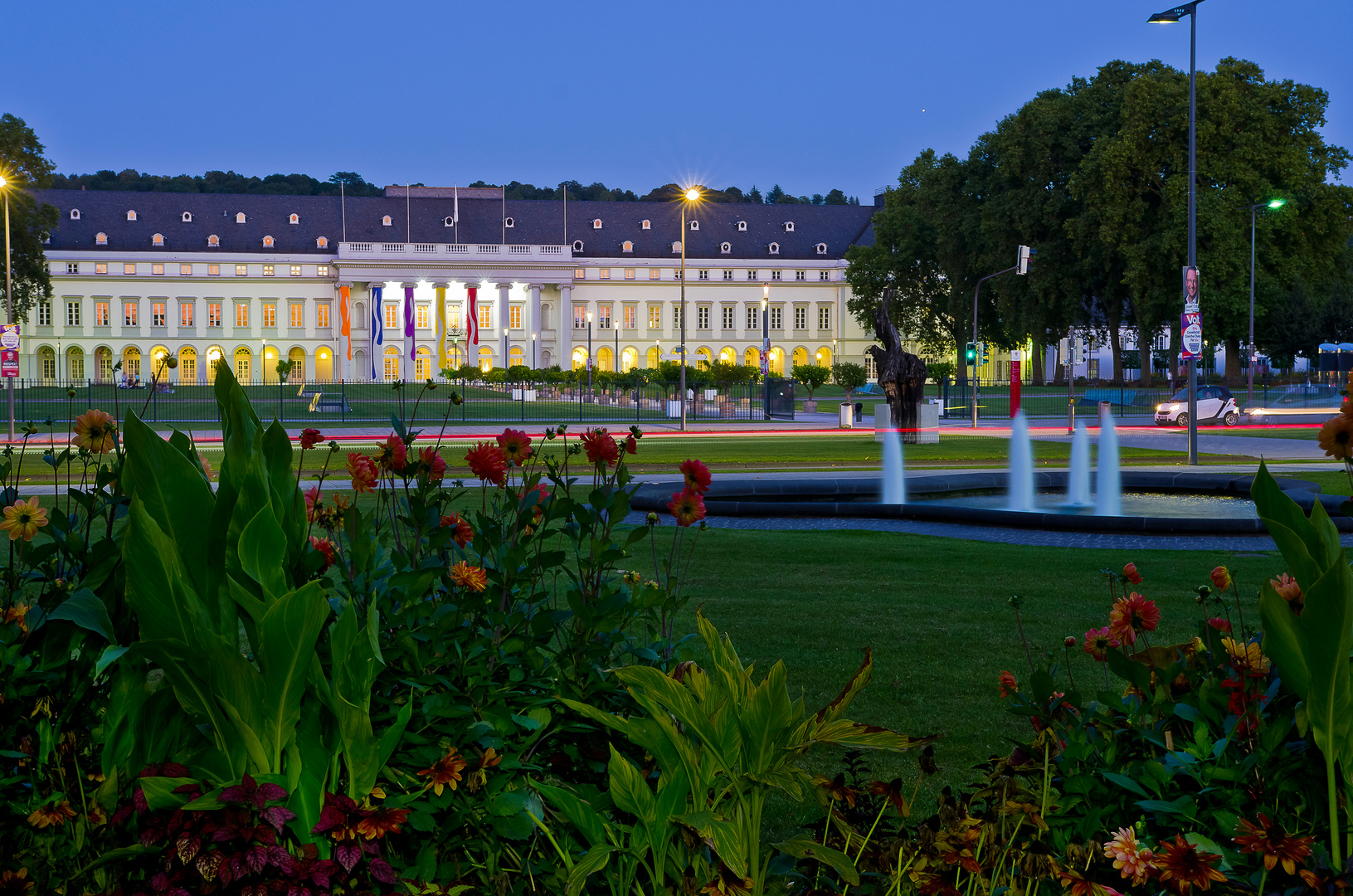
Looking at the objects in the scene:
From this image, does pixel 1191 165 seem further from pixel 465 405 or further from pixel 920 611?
pixel 465 405

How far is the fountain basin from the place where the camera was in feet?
36.9

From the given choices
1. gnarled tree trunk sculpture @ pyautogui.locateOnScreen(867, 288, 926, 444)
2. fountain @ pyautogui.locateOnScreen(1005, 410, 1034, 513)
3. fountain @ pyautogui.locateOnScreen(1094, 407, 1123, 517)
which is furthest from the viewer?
gnarled tree trunk sculpture @ pyautogui.locateOnScreen(867, 288, 926, 444)

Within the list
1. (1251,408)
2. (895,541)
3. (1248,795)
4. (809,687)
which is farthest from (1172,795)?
(1251,408)

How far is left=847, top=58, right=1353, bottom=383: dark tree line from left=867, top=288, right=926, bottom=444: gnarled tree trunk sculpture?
2385cm

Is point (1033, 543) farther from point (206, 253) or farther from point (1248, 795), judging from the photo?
point (206, 253)

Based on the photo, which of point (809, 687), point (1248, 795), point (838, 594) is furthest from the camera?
point (838, 594)

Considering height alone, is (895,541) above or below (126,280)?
below

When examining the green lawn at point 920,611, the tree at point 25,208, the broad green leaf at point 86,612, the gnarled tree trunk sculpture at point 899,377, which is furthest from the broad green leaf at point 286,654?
the tree at point 25,208

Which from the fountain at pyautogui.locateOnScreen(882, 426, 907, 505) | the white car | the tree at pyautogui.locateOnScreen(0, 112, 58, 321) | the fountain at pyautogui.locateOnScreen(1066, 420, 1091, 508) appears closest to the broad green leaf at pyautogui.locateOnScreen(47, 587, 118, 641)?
the fountain at pyautogui.locateOnScreen(882, 426, 907, 505)

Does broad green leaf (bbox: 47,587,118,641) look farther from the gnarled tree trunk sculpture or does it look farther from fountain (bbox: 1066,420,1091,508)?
the gnarled tree trunk sculpture

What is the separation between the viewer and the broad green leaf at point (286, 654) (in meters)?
2.10

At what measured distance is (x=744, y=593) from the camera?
8055mm

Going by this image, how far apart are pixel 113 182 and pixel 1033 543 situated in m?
149

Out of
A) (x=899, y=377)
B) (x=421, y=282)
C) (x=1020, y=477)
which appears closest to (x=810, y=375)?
(x=899, y=377)
